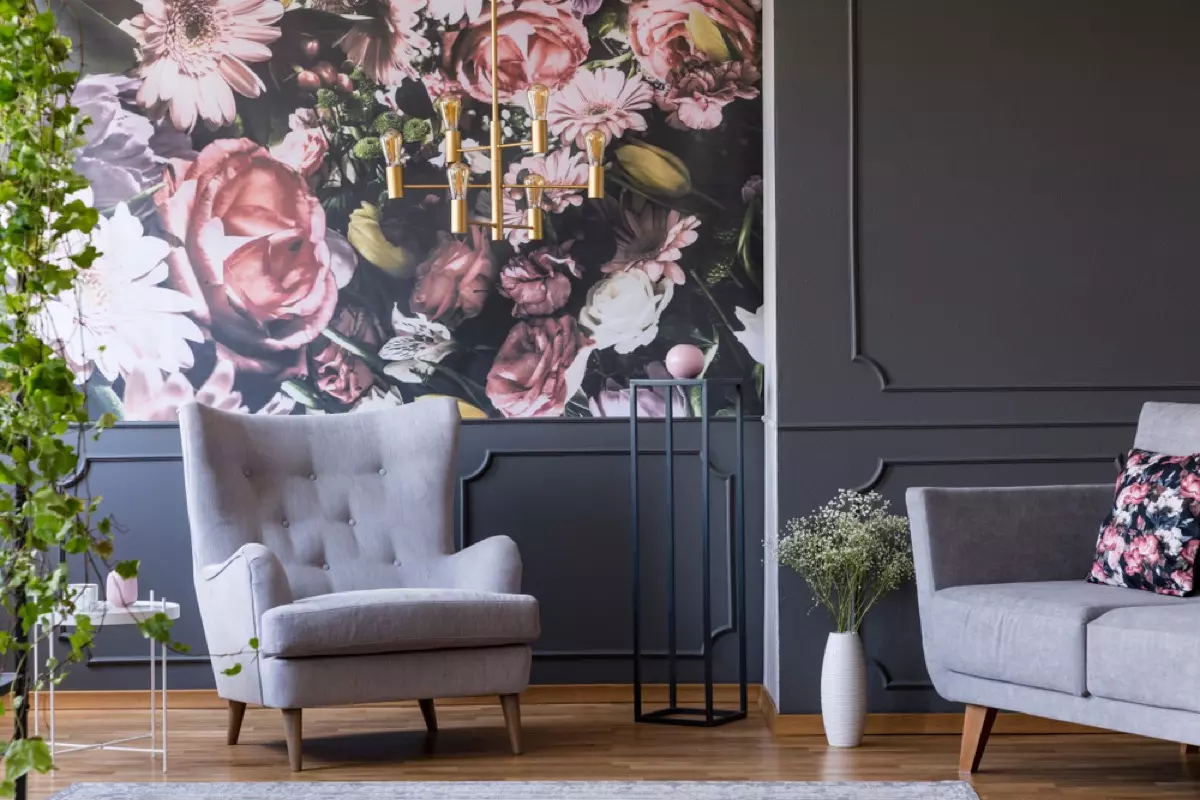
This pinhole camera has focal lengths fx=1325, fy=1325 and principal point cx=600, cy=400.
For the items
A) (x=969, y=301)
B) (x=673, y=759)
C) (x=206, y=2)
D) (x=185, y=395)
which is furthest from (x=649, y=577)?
(x=206, y=2)

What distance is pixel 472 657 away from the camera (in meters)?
3.52

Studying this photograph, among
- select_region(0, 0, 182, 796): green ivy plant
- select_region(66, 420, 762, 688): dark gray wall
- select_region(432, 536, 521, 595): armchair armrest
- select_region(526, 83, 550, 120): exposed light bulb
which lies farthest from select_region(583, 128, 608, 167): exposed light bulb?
select_region(0, 0, 182, 796): green ivy plant

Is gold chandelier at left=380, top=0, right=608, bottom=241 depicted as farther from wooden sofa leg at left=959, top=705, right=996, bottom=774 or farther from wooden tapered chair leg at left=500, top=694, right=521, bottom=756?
wooden sofa leg at left=959, top=705, right=996, bottom=774

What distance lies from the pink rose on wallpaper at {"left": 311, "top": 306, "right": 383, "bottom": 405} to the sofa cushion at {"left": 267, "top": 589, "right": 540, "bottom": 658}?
0.99 metres

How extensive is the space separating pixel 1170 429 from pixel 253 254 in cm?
286

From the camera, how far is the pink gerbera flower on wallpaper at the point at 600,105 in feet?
14.5

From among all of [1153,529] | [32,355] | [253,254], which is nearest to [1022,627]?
[1153,529]

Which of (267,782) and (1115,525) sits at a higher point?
(1115,525)

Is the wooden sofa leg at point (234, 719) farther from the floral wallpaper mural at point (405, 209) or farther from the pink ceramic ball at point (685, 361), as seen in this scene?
the pink ceramic ball at point (685, 361)

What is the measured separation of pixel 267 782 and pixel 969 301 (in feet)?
7.87

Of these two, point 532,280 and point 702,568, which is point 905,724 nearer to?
point 702,568

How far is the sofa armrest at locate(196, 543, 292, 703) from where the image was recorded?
134 inches

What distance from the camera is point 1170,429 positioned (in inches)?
138

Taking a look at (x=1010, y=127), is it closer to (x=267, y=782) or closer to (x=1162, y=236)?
(x=1162, y=236)
